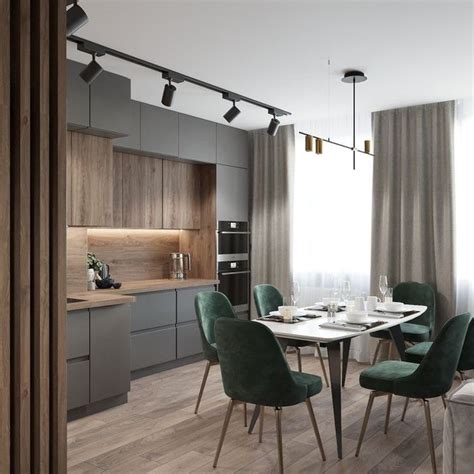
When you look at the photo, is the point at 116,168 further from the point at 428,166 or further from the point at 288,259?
the point at 428,166

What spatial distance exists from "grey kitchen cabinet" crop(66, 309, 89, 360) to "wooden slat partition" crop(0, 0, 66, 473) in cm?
178

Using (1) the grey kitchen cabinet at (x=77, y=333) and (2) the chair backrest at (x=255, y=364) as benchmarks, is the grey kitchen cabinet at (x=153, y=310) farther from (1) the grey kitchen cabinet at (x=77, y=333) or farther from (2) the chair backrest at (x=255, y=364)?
(2) the chair backrest at (x=255, y=364)

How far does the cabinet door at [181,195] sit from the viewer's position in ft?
19.5

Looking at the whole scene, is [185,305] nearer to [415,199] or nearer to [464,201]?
[415,199]

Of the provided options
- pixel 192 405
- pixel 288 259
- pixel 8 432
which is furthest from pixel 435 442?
pixel 288 259

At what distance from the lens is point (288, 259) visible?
6.38 meters

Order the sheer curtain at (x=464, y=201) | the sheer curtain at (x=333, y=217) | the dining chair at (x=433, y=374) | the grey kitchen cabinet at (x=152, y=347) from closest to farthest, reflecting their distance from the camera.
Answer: the dining chair at (x=433, y=374) < the grey kitchen cabinet at (x=152, y=347) < the sheer curtain at (x=464, y=201) < the sheer curtain at (x=333, y=217)

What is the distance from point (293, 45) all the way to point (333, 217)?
266 centimetres

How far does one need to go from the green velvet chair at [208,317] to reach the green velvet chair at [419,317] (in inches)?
60.9

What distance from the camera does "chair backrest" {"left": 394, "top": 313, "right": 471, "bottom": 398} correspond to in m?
3.02

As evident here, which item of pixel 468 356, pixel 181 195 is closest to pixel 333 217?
pixel 181 195

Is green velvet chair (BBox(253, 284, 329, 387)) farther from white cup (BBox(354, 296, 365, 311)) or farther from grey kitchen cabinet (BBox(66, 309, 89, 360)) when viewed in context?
grey kitchen cabinet (BBox(66, 309, 89, 360))

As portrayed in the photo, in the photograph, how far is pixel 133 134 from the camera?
5199 millimetres

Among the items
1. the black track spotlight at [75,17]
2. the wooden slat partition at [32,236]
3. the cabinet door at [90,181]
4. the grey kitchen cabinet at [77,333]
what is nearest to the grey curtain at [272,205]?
the cabinet door at [90,181]
